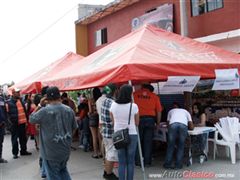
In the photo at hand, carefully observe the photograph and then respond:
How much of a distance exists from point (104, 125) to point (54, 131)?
1.75 metres

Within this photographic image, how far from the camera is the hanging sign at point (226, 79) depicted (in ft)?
26.7

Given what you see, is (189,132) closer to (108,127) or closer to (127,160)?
(108,127)

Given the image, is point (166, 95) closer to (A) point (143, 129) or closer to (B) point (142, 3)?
(A) point (143, 129)

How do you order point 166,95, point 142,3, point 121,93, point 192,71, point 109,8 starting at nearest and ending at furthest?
1. point 121,93
2. point 192,71
3. point 166,95
4. point 142,3
5. point 109,8

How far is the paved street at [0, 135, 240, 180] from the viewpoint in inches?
290

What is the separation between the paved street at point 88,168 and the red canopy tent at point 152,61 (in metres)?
1.86

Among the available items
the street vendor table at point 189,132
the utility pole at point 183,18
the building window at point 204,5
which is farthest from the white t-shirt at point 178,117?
the utility pole at point 183,18

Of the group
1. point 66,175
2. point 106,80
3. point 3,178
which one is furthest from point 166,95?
point 66,175

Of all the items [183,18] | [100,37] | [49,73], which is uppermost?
[100,37]

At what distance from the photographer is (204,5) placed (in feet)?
49.9

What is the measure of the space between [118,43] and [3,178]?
4.42 m

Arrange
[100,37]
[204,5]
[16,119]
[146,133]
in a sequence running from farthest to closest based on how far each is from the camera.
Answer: [100,37], [204,5], [16,119], [146,133]

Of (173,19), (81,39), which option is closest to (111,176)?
(173,19)

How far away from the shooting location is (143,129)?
7879 mm
